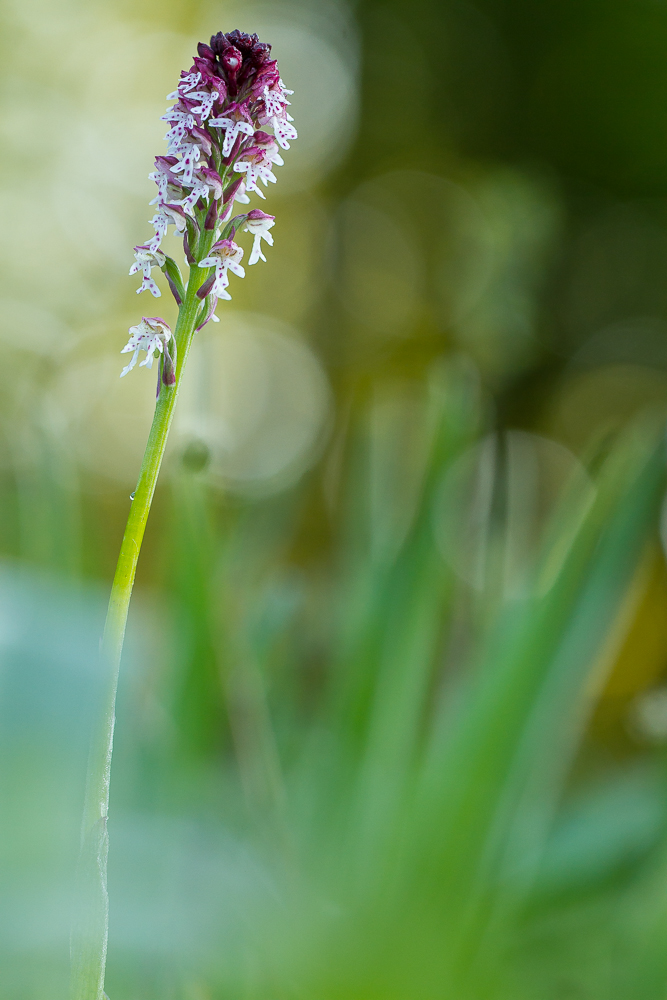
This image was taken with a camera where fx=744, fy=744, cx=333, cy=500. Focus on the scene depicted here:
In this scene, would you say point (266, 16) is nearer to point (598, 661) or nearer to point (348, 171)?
point (348, 171)

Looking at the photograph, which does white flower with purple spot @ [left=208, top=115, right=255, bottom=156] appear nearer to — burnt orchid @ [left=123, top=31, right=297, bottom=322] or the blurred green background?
burnt orchid @ [left=123, top=31, right=297, bottom=322]

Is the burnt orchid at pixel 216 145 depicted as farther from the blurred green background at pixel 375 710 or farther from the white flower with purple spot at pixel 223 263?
the blurred green background at pixel 375 710

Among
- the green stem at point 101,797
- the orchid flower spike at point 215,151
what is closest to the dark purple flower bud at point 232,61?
the orchid flower spike at point 215,151

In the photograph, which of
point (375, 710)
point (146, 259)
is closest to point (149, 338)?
point (146, 259)

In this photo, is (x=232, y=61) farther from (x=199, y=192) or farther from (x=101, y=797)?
(x=101, y=797)

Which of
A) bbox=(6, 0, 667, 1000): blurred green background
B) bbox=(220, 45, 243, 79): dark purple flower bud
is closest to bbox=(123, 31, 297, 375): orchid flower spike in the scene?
bbox=(220, 45, 243, 79): dark purple flower bud

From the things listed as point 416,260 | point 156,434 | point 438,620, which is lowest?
point 156,434

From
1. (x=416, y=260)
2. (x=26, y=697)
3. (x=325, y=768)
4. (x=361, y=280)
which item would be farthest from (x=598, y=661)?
(x=416, y=260)
